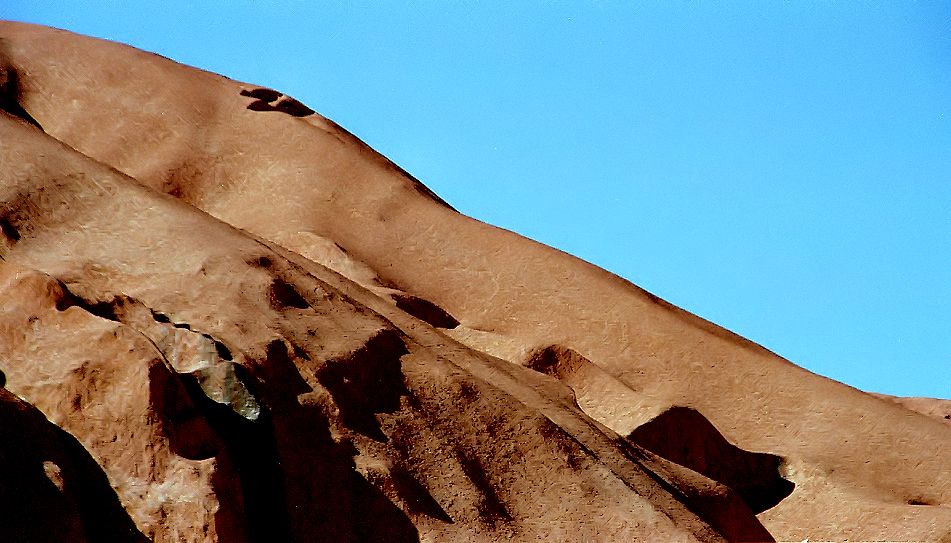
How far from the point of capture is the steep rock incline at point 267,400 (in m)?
13.2

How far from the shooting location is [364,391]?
1562cm

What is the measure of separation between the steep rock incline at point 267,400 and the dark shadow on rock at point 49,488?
187 mm

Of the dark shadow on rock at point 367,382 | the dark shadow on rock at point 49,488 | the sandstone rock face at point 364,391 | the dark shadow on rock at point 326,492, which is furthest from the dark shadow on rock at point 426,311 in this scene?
the dark shadow on rock at point 49,488

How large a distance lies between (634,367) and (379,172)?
8.47 meters

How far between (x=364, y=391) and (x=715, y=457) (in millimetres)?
9021

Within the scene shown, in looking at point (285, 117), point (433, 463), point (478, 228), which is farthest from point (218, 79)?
point (433, 463)

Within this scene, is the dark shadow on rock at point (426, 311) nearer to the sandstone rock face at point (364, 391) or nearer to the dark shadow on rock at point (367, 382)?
the sandstone rock face at point (364, 391)

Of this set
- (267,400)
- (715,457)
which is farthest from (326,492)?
(715,457)

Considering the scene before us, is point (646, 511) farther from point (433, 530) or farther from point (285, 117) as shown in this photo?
point (285, 117)

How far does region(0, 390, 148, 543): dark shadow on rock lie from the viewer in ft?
38.1

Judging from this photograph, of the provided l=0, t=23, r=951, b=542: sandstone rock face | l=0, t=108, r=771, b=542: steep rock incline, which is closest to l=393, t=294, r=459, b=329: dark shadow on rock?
l=0, t=23, r=951, b=542: sandstone rock face

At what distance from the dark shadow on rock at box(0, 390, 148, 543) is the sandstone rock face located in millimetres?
24

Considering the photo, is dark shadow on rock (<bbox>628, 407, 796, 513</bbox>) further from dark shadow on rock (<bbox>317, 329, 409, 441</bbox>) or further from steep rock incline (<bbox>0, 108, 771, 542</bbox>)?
dark shadow on rock (<bbox>317, 329, 409, 441</bbox>)

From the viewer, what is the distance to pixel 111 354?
13.5 meters
